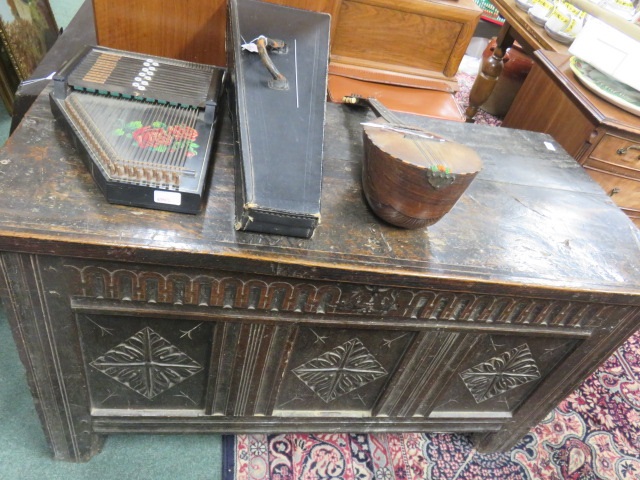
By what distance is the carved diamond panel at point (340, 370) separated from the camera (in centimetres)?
108

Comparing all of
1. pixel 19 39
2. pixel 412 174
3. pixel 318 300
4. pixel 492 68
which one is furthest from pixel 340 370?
pixel 492 68

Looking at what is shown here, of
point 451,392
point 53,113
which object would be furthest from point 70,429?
point 451,392

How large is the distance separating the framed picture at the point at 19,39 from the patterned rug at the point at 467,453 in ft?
5.61

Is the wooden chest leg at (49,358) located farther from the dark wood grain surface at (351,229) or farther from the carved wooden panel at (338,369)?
the carved wooden panel at (338,369)

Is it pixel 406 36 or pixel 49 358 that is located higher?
pixel 406 36

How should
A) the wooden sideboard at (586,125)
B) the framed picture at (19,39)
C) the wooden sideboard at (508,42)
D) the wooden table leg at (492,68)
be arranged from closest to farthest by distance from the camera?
the wooden sideboard at (586,125) < the framed picture at (19,39) < the wooden sideboard at (508,42) < the wooden table leg at (492,68)

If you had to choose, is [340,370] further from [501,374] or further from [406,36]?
[406,36]

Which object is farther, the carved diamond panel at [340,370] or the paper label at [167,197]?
the carved diamond panel at [340,370]

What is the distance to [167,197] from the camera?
2.75 ft

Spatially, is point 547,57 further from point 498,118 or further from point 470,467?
point 470,467

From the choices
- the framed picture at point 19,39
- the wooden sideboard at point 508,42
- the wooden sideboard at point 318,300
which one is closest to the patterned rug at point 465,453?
the wooden sideboard at point 318,300

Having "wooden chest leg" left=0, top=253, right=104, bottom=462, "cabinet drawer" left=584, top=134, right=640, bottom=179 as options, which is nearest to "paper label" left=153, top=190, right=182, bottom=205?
"wooden chest leg" left=0, top=253, right=104, bottom=462

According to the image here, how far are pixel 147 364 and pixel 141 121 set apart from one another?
51cm

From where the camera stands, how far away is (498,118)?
321cm
